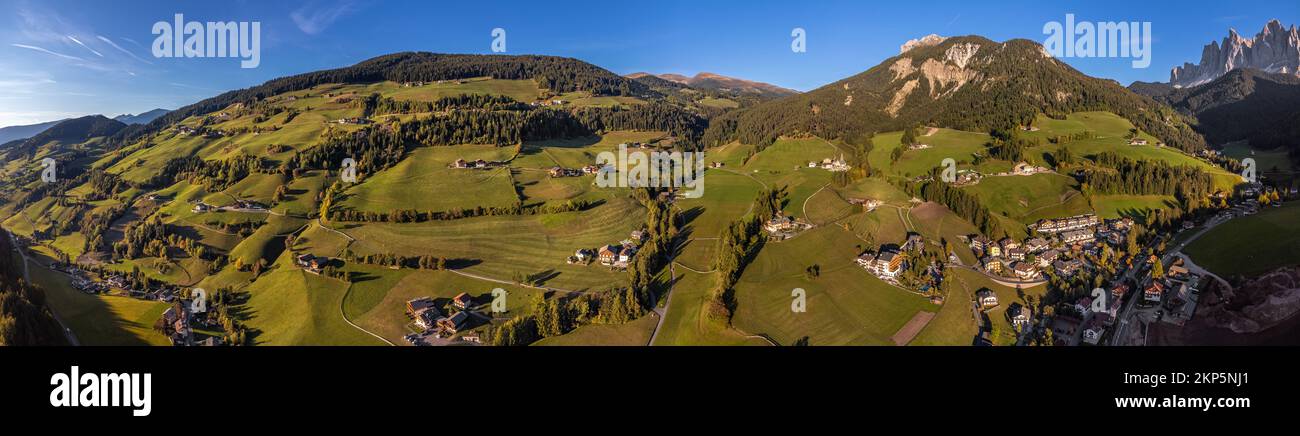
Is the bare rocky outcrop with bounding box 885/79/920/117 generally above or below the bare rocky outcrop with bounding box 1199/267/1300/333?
above

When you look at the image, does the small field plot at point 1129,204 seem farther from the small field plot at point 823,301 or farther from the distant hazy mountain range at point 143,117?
the distant hazy mountain range at point 143,117

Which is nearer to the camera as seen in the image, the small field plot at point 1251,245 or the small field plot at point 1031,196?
the small field plot at point 1251,245

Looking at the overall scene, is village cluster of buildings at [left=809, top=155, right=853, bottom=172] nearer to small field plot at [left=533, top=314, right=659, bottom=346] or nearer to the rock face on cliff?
small field plot at [left=533, top=314, right=659, bottom=346]

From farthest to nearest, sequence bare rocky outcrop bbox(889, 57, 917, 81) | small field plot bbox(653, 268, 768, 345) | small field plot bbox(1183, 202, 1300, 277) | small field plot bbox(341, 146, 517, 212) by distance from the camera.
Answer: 1. bare rocky outcrop bbox(889, 57, 917, 81)
2. small field plot bbox(341, 146, 517, 212)
3. small field plot bbox(1183, 202, 1300, 277)
4. small field plot bbox(653, 268, 768, 345)

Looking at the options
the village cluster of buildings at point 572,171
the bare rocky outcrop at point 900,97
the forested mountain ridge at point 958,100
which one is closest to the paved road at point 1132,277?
the forested mountain ridge at point 958,100

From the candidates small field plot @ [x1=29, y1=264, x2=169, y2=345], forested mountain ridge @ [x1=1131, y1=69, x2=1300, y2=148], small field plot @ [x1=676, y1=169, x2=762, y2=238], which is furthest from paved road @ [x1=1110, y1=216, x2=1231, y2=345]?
small field plot @ [x1=29, y1=264, x2=169, y2=345]
